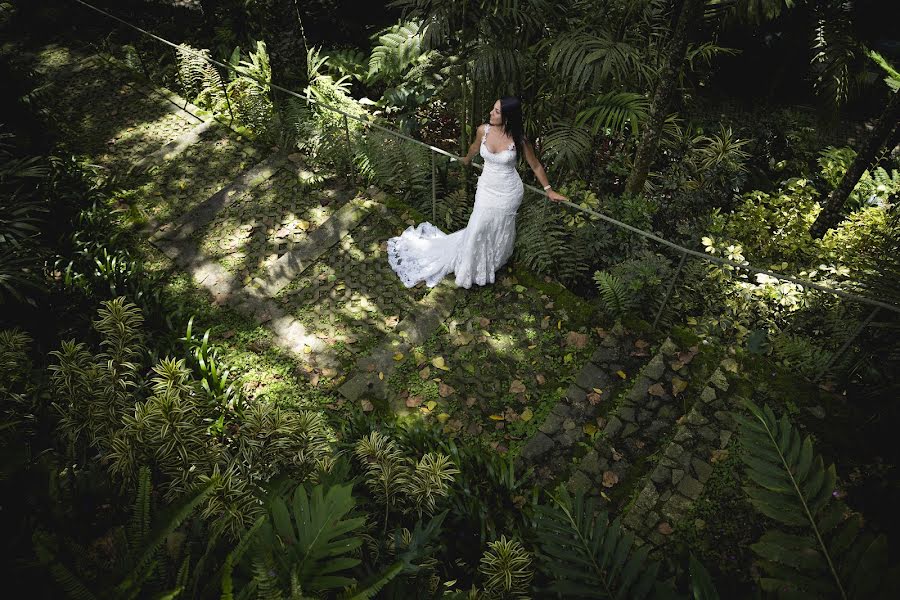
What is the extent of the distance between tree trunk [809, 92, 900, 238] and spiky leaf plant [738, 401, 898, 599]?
4078 mm

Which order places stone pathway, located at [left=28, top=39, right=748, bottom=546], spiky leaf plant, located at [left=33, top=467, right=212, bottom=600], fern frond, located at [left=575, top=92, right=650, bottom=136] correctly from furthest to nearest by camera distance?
1. fern frond, located at [left=575, top=92, right=650, bottom=136]
2. stone pathway, located at [left=28, top=39, right=748, bottom=546]
3. spiky leaf plant, located at [left=33, top=467, right=212, bottom=600]

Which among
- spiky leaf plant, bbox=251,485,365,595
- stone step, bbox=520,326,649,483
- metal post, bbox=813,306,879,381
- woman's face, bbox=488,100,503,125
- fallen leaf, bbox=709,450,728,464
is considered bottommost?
stone step, bbox=520,326,649,483

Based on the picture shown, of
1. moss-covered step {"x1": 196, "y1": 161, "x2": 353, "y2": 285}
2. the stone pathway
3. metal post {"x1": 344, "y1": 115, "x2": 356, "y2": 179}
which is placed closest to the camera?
the stone pathway

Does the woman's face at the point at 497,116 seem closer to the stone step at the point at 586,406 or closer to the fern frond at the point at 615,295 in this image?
the fern frond at the point at 615,295

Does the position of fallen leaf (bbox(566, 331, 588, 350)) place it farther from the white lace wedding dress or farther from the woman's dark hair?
the woman's dark hair

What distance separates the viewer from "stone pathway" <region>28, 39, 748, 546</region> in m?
4.02

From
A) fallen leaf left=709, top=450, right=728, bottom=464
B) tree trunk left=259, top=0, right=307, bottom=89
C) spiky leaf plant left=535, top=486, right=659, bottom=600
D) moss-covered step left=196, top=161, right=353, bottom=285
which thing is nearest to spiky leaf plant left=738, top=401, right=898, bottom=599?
spiky leaf plant left=535, top=486, right=659, bottom=600

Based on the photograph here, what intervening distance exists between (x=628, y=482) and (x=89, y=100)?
30.7 feet

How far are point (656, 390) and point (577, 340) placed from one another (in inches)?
32.3

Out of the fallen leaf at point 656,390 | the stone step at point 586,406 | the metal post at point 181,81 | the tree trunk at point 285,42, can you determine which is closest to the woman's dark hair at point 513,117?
the stone step at point 586,406

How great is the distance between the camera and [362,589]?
1.75 metres

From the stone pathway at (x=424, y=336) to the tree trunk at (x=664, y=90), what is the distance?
178 centimetres

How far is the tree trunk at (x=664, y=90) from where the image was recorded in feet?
14.3

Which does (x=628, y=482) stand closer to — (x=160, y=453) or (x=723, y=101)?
(x=160, y=453)
